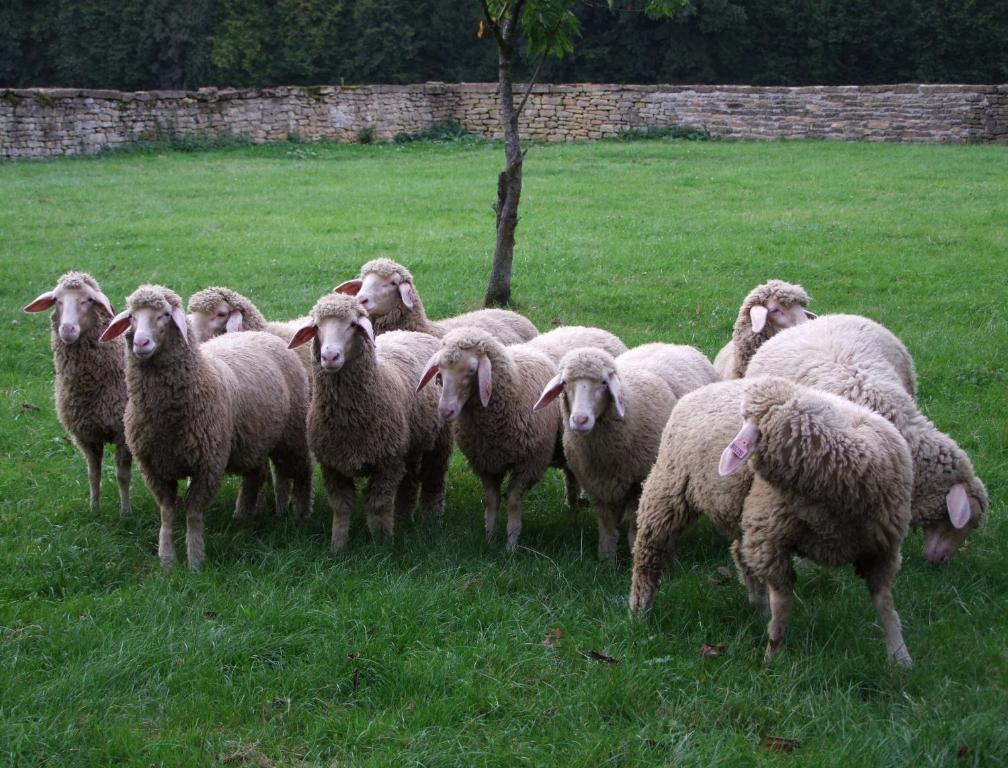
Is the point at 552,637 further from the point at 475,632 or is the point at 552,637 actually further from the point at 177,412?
the point at 177,412

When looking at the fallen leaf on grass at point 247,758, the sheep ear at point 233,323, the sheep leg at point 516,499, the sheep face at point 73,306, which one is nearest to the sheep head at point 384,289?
the sheep ear at point 233,323

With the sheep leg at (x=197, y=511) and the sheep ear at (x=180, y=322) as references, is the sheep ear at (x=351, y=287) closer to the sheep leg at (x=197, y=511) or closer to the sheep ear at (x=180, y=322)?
the sheep ear at (x=180, y=322)

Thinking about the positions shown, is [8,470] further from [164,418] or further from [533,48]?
[533,48]

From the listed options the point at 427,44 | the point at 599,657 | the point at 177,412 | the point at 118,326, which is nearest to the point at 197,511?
the point at 177,412

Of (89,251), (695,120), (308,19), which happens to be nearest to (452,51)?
(308,19)

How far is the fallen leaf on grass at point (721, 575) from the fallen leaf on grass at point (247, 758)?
229cm

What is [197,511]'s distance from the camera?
509 centimetres

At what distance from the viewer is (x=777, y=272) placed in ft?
35.9

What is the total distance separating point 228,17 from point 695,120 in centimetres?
1757

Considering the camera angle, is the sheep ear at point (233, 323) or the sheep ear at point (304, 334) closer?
the sheep ear at point (304, 334)

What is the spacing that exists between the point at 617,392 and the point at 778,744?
1.92 meters

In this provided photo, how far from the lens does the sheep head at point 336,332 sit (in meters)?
5.10

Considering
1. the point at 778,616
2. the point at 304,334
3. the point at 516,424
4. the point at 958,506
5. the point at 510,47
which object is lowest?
the point at 778,616

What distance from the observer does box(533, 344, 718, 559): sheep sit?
4.95 metres
